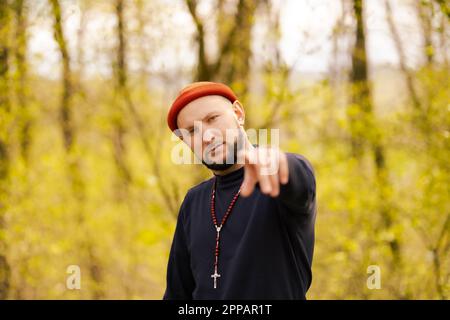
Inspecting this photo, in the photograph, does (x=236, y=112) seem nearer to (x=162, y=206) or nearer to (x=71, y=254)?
(x=162, y=206)

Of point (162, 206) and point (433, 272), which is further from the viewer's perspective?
point (162, 206)

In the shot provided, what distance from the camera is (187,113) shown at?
79.5 inches

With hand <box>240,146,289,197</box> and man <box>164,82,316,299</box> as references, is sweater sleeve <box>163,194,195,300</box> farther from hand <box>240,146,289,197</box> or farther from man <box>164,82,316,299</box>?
hand <box>240,146,289,197</box>

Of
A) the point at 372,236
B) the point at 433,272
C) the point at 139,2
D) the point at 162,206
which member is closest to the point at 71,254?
the point at 162,206

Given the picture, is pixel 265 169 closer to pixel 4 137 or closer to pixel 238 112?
pixel 238 112

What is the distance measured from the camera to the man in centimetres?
173

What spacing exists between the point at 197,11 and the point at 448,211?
128 inches

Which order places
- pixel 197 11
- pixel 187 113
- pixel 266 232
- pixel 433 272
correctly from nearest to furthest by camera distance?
1. pixel 266 232
2. pixel 187 113
3. pixel 433 272
4. pixel 197 11

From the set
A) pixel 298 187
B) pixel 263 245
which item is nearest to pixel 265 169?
pixel 298 187

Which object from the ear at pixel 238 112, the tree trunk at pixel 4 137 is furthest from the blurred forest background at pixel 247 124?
the ear at pixel 238 112

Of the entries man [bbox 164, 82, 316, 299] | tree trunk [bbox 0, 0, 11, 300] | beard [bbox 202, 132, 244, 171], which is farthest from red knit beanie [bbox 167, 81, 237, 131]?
tree trunk [bbox 0, 0, 11, 300]

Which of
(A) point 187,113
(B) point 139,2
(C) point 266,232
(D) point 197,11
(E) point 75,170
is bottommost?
(C) point 266,232

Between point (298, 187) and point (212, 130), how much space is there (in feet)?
1.50

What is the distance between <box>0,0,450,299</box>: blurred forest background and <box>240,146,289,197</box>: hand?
118 inches
